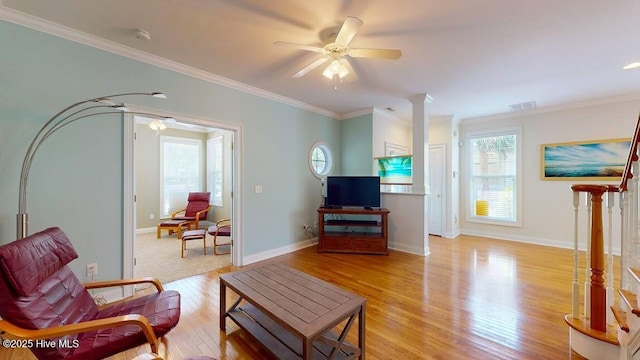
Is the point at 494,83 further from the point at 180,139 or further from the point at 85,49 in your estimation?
the point at 180,139

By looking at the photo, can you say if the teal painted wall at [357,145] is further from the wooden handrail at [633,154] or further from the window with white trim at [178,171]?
the window with white trim at [178,171]

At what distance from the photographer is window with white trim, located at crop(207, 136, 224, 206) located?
634 centimetres

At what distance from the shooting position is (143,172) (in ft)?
19.2

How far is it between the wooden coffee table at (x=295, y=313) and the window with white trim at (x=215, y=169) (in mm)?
4571

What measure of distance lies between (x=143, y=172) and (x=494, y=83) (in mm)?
7175

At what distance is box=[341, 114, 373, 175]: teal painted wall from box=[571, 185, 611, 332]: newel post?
3.26 metres

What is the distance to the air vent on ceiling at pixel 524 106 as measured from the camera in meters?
4.46

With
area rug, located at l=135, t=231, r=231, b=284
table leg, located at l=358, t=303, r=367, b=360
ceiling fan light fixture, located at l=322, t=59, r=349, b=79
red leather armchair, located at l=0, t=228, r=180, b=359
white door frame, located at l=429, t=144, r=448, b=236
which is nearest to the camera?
red leather armchair, located at l=0, t=228, r=180, b=359

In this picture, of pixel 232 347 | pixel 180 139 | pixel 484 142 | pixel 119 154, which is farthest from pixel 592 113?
pixel 180 139

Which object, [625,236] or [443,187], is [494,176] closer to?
[443,187]

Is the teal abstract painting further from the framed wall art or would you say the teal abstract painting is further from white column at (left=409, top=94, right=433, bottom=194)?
the framed wall art

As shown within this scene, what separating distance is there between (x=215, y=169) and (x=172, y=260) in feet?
10.0

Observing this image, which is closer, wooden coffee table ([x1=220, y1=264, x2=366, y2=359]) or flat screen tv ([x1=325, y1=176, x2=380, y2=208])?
wooden coffee table ([x1=220, y1=264, x2=366, y2=359])

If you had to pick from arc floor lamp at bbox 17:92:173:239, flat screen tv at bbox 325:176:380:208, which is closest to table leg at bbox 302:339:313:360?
arc floor lamp at bbox 17:92:173:239
